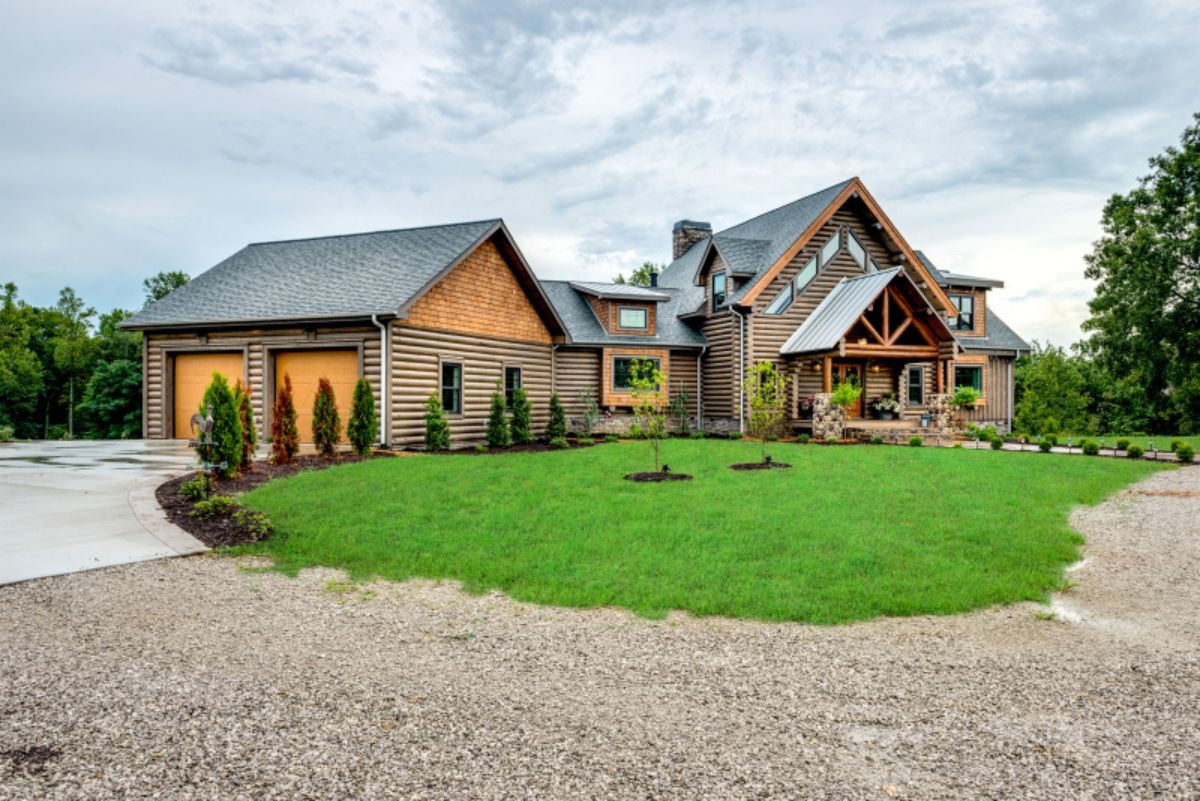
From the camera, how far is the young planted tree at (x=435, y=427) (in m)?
17.2

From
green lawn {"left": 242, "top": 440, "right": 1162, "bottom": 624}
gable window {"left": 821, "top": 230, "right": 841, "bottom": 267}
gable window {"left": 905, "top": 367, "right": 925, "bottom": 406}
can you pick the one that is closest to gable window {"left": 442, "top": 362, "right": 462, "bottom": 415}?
green lawn {"left": 242, "top": 440, "right": 1162, "bottom": 624}

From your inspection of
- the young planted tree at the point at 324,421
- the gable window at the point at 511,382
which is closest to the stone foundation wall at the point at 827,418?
the gable window at the point at 511,382

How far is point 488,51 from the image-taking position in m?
16.5

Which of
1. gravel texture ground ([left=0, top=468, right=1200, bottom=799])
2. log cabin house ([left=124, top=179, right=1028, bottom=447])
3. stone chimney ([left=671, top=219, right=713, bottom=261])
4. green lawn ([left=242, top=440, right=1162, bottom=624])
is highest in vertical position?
stone chimney ([left=671, top=219, right=713, bottom=261])

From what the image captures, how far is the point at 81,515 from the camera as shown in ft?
29.2

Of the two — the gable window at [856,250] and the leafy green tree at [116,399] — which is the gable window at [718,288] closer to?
the gable window at [856,250]

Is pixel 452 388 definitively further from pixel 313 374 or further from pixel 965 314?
pixel 965 314

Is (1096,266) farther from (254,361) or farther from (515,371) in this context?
(254,361)

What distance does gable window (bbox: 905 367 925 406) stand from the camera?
83.5 ft

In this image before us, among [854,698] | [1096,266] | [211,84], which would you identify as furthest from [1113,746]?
[1096,266]

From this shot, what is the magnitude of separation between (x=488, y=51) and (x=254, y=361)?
9468mm

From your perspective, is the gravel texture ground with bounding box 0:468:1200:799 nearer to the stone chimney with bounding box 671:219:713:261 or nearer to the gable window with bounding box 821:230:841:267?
the gable window with bounding box 821:230:841:267

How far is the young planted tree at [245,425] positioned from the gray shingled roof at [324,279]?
14.2 feet

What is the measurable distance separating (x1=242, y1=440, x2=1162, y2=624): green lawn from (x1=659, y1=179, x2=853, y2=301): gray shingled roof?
11.5m
